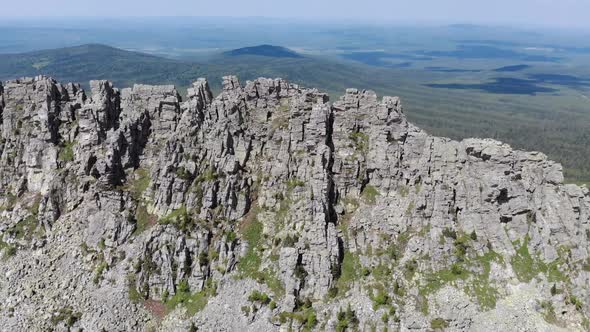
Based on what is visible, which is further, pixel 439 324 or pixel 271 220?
pixel 271 220

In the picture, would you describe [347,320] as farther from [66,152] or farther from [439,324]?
[66,152]

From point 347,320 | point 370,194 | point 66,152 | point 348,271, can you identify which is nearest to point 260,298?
point 347,320

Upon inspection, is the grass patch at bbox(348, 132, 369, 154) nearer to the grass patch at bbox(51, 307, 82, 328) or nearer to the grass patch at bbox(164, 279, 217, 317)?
the grass patch at bbox(164, 279, 217, 317)

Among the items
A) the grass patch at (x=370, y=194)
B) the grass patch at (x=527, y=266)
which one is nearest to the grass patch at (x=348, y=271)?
the grass patch at (x=370, y=194)

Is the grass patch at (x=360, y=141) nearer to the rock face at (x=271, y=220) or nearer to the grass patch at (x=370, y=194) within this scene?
the rock face at (x=271, y=220)

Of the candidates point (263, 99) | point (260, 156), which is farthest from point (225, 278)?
point (263, 99)

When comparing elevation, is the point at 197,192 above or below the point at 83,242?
above

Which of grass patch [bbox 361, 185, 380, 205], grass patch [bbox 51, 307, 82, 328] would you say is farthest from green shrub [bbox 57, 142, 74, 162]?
grass patch [bbox 361, 185, 380, 205]

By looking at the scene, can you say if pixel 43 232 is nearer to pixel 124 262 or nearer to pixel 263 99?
pixel 124 262

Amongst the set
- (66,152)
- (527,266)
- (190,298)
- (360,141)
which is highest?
(360,141)
